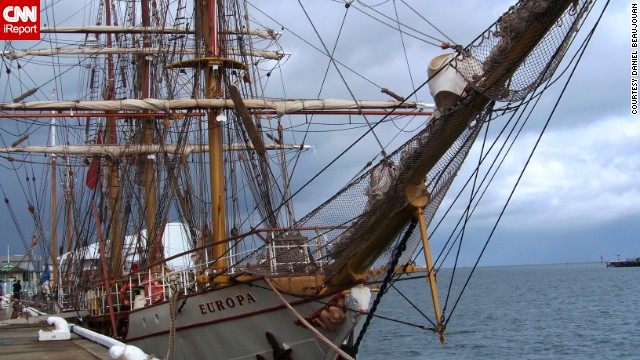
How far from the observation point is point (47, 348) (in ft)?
54.5

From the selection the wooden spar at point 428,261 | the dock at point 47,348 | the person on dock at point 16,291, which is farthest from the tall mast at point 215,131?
the person on dock at point 16,291

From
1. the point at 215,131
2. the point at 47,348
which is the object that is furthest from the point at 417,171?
the point at 215,131

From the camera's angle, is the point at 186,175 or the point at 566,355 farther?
the point at 566,355

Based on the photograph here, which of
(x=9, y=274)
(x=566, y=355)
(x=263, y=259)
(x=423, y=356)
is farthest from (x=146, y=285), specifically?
(x=9, y=274)

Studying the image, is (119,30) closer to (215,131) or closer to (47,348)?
(215,131)

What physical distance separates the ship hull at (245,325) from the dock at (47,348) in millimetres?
1777

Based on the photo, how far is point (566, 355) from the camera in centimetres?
3394

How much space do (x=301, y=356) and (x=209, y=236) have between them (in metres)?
7.28

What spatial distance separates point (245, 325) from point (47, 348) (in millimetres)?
3927

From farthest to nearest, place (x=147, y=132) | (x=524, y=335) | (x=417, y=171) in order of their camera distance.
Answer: (x=524, y=335), (x=147, y=132), (x=417, y=171)

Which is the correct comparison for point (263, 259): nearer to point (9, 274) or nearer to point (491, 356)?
point (491, 356)

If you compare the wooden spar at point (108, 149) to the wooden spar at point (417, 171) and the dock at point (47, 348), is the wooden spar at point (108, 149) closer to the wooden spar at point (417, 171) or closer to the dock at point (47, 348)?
the dock at point (47, 348)

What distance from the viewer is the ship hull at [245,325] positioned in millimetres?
16625

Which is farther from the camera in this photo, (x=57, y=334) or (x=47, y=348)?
(x=57, y=334)
